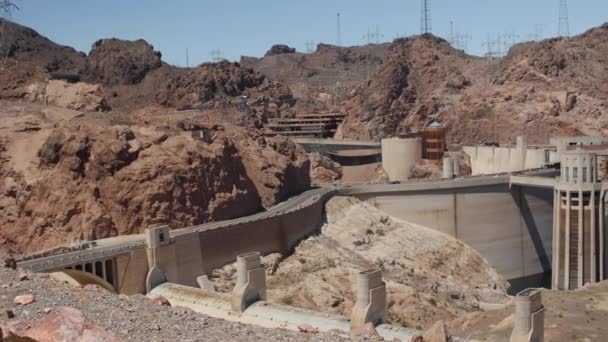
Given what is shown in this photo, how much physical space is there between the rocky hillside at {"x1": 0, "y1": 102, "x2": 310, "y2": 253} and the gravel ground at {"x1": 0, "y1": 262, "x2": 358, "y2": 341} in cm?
2194

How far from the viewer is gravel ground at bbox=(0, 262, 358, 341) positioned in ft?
66.1

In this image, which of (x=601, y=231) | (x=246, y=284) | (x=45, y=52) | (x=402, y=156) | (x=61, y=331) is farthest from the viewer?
(x=45, y=52)

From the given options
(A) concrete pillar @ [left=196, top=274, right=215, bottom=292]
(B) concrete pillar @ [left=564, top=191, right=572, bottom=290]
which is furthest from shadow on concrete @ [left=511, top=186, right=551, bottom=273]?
(A) concrete pillar @ [left=196, top=274, right=215, bottom=292]

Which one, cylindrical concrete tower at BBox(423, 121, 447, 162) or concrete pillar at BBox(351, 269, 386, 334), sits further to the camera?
cylindrical concrete tower at BBox(423, 121, 447, 162)

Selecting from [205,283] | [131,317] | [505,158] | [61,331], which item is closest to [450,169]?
[505,158]

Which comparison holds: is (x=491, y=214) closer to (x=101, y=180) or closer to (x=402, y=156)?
(x=402, y=156)

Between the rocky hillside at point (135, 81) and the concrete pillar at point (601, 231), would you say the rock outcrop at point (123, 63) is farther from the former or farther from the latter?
the concrete pillar at point (601, 231)

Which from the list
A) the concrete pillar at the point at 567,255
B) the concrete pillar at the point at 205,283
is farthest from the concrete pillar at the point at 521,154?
the concrete pillar at the point at 205,283

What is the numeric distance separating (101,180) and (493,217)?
38.7 m

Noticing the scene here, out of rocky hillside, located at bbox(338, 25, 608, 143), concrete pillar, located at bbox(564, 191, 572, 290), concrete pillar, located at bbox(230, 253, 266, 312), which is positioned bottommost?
concrete pillar, located at bbox(564, 191, 572, 290)

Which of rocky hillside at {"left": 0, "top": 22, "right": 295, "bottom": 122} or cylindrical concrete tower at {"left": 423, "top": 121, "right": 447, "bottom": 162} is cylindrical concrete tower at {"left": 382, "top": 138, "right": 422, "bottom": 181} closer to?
cylindrical concrete tower at {"left": 423, "top": 121, "right": 447, "bottom": 162}

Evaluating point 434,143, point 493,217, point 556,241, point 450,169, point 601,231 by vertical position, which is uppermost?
point 434,143

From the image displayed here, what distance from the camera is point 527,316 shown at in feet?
95.5

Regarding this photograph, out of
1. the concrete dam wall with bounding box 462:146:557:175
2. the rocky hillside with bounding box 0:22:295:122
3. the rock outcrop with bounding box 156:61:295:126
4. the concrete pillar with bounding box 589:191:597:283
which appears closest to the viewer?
the concrete pillar with bounding box 589:191:597:283
